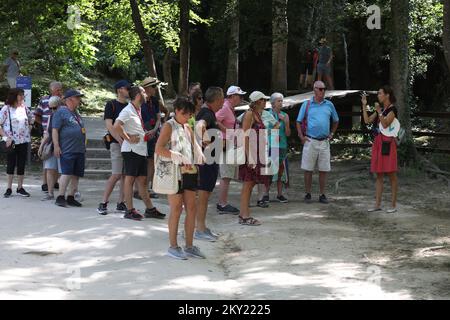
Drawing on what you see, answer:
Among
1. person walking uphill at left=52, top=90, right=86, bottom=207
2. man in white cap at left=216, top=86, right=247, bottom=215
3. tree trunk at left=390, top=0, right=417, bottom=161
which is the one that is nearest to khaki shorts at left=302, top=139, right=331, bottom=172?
man in white cap at left=216, top=86, right=247, bottom=215

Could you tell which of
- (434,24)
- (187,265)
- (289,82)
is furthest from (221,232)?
(289,82)

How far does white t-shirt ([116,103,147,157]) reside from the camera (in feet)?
30.8

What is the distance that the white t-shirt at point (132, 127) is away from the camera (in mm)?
9398

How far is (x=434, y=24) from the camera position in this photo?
22.6 meters

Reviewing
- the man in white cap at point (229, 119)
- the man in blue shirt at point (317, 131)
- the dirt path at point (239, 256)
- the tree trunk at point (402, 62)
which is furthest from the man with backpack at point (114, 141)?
the tree trunk at point (402, 62)

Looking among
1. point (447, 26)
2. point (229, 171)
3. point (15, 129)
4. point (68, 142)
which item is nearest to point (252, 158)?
point (229, 171)

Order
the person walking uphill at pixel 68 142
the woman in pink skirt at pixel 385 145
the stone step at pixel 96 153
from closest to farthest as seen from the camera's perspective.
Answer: the person walking uphill at pixel 68 142 → the woman in pink skirt at pixel 385 145 → the stone step at pixel 96 153

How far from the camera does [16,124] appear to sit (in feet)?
36.3

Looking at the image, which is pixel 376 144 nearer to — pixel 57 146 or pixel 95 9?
pixel 57 146

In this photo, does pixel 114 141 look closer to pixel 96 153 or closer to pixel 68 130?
pixel 68 130

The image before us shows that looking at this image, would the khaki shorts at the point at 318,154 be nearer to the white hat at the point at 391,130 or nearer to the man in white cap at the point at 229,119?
the white hat at the point at 391,130

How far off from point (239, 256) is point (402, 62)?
342 inches

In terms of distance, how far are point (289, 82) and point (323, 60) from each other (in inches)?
278
